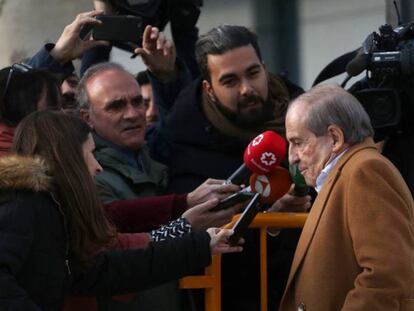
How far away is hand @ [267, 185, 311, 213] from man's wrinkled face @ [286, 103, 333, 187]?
0.52 meters

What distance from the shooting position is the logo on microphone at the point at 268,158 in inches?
173

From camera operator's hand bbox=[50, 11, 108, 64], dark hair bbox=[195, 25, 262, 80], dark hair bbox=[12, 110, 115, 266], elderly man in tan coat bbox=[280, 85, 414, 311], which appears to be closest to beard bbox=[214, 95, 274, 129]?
dark hair bbox=[195, 25, 262, 80]

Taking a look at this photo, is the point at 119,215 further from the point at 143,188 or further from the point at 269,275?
the point at 269,275

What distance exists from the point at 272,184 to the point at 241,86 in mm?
743

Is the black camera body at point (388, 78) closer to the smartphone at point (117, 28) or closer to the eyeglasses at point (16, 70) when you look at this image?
the smartphone at point (117, 28)

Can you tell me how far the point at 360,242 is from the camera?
3863 millimetres

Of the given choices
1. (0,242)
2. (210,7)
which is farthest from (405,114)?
(210,7)

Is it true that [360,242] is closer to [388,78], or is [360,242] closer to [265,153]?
[265,153]

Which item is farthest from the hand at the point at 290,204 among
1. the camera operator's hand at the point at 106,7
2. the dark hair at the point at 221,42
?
the camera operator's hand at the point at 106,7

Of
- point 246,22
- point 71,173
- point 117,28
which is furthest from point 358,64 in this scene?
point 246,22

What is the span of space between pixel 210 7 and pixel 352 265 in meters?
5.45

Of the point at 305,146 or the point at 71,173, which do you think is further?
the point at 305,146

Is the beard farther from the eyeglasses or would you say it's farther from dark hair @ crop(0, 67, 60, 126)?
the eyeglasses

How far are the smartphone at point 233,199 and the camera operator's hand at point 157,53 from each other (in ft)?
3.31
